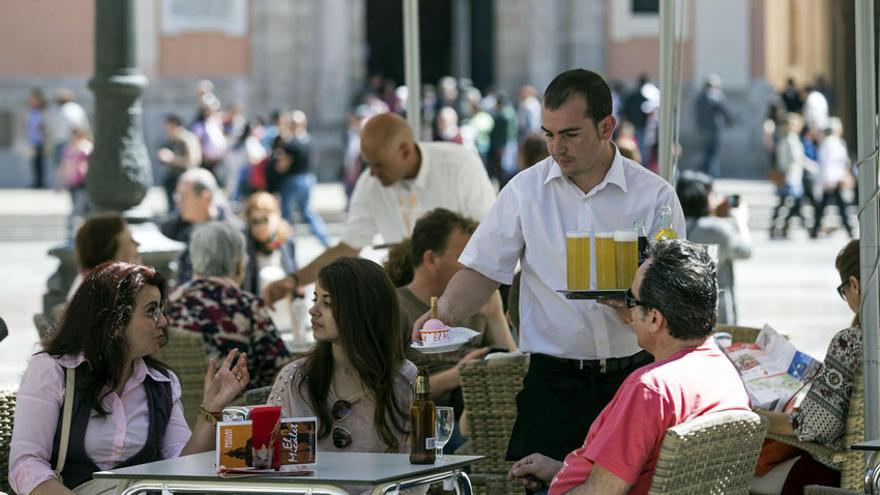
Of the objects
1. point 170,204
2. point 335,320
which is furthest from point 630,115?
point 335,320

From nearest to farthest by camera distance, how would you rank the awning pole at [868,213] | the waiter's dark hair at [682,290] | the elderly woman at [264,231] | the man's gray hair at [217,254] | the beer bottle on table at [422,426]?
the waiter's dark hair at [682,290] → the beer bottle on table at [422,426] → the awning pole at [868,213] → the man's gray hair at [217,254] → the elderly woman at [264,231]

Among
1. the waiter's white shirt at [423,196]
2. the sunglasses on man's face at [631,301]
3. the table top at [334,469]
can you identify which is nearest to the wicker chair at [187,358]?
the waiter's white shirt at [423,196]

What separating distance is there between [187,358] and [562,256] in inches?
83.8

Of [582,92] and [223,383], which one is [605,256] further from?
[223,383]

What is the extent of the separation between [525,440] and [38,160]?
85.0 feet

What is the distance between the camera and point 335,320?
5105 mm

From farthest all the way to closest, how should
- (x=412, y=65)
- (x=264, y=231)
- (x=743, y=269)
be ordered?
(x=743, y=269)
(x=264, y=231)
(x=412, y=65)

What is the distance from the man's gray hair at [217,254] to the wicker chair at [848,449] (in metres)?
2.78

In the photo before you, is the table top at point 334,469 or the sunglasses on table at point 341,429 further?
the sunglasses on table at point 341,429

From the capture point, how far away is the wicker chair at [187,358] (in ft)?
22.3

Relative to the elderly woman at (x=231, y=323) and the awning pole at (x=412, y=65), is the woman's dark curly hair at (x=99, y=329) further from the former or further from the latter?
the awning pole at (x=412, y=65)

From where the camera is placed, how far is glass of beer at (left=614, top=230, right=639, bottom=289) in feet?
16.5

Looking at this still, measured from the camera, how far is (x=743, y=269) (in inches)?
707

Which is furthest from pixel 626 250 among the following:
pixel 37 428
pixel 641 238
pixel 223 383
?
pixel 37 428
